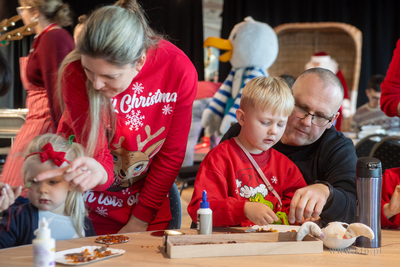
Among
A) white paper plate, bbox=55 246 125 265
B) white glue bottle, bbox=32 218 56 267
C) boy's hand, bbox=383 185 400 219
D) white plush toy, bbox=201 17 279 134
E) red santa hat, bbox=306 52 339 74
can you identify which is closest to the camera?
white glue bottle, bbox=32 218 56 267

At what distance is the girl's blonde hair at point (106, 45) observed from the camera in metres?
1.11

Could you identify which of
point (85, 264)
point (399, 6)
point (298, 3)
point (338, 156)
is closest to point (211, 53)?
point (298, 3)

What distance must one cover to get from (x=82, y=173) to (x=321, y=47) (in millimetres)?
5480

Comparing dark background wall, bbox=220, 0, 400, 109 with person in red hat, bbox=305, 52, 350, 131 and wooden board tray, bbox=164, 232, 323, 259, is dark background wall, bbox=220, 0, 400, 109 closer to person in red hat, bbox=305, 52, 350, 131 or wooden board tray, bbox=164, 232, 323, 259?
person in red hat, bbox=305, 52, 350, 131

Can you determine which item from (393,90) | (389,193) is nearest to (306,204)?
(389,193)

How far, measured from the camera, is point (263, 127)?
1360 mm

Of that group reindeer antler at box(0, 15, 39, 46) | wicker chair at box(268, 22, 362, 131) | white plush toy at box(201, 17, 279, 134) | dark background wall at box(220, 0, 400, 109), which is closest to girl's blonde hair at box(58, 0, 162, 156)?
reindeer antler at box(0, 15, 39, 46)

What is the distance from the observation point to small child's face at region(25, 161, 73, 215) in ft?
3.96

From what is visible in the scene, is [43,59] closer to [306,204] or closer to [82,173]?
[82,173]

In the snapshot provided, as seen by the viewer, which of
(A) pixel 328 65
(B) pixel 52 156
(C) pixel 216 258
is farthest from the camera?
(A) pixel 328 65

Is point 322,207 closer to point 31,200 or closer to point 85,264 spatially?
point 85,264

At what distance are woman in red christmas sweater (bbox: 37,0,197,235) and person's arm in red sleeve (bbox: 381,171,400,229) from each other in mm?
679

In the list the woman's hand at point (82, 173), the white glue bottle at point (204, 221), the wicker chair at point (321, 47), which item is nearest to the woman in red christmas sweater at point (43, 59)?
the woman's hand at point (82, 173)

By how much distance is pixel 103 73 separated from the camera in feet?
3.74
